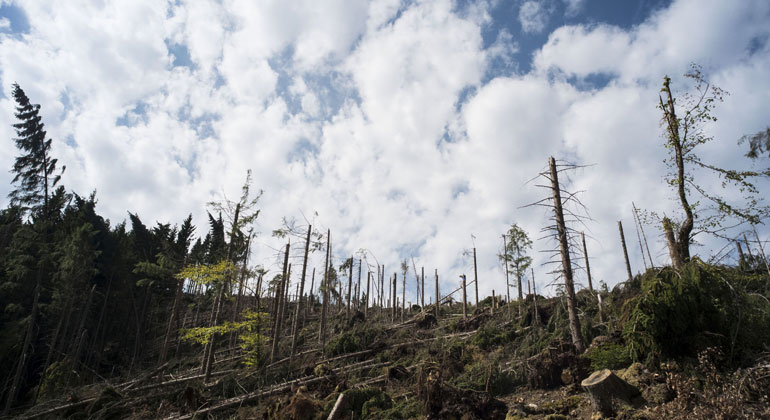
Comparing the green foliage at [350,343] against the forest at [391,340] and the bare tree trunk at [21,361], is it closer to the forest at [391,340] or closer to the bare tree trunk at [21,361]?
the forest at [391,340]

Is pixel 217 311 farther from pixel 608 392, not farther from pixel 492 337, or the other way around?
pixel 608 392

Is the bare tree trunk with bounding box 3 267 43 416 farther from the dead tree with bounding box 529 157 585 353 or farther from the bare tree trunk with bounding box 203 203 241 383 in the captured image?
the dead tree with bounding box 529 157 585 353

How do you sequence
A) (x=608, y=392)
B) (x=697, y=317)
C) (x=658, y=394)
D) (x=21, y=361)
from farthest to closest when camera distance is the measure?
(x=21, y=361) < (x=697, y=317) < (x=608, y=392) < (x=658, y=394)

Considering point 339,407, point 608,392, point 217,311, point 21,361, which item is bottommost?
point 339,407

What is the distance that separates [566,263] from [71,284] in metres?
31.1

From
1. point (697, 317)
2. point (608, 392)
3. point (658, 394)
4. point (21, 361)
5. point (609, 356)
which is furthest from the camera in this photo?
point (21, 361)

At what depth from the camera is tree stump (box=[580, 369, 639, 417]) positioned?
27.7 feet

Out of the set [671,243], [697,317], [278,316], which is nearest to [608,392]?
[697,317]

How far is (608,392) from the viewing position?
852cm

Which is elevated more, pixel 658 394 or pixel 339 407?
pixel 658 394

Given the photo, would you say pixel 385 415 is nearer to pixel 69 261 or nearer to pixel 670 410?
pixel 670 410

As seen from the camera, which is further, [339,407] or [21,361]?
[21,361]

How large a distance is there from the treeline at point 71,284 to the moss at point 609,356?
17.1m

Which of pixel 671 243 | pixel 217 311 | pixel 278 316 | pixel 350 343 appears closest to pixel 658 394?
pixel 671 243
